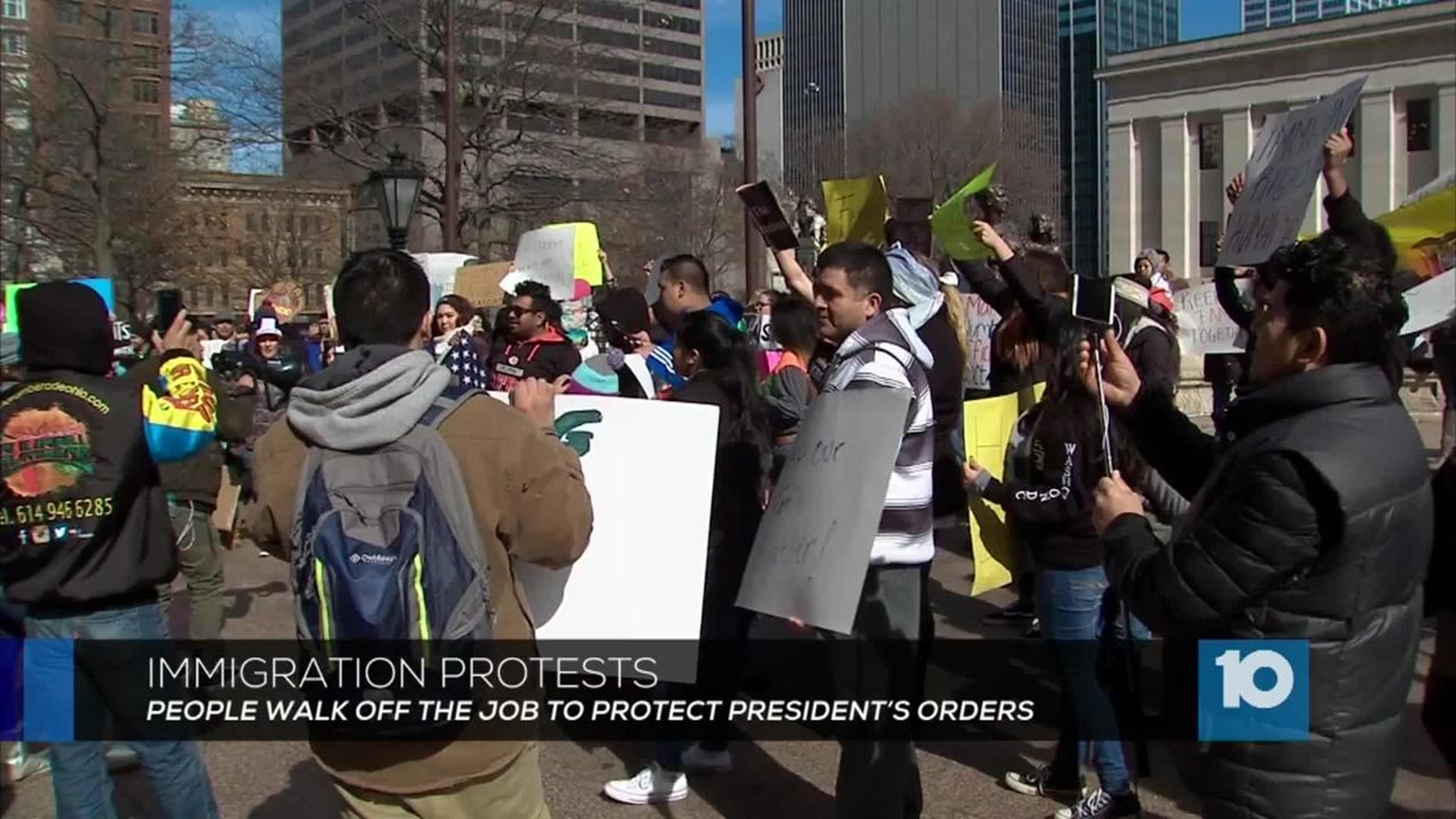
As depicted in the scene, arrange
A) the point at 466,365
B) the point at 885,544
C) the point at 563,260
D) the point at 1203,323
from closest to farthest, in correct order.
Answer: the point at 885,544
the point at 466,365
the point at 1203,323
the point at 563,260

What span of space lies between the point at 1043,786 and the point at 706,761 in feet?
4.22

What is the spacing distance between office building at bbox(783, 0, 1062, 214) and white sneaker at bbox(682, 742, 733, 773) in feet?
141

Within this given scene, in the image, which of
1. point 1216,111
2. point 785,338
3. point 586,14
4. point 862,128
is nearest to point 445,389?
Result: point 785,338

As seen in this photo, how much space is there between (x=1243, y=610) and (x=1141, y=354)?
248 cm

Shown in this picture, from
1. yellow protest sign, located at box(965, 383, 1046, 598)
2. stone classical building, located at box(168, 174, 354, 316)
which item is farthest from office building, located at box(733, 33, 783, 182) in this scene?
yellow protest sign, located at box(965, 383, 1046, 598)

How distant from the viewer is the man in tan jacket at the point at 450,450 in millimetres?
2670

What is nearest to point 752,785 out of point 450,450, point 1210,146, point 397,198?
point 450,450

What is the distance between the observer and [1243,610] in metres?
2.50

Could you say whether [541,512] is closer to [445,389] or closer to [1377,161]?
[445,389]

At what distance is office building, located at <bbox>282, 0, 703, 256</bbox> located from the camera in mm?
23875

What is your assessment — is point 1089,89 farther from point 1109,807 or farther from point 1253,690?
point 1253,690

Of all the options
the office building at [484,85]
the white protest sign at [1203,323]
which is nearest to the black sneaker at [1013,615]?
the white protest sign at [1203,323]

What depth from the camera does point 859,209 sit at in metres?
5.98

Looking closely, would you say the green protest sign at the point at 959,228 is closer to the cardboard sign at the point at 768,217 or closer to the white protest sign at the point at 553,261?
the cardboard sign at the point at 768,217
